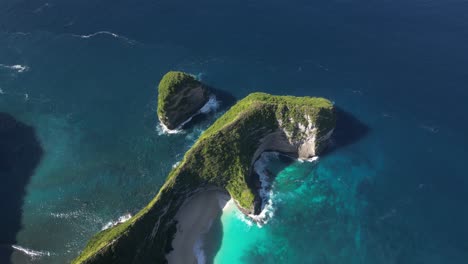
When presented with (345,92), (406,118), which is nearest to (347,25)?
(345,92)

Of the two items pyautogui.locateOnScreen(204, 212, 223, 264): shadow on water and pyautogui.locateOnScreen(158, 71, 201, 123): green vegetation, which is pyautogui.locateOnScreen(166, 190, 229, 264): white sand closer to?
pyautogui.locateOnScreen(204, 212, 223, 264): shadow on water

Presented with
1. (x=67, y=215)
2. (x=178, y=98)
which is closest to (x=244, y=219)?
(x=178, y=98)

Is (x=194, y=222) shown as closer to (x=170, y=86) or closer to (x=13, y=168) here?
(x=170, y=86)

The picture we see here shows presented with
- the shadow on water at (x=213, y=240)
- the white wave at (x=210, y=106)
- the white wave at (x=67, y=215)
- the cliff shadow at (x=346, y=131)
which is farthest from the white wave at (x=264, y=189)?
the white wave at (x=67, y=215)

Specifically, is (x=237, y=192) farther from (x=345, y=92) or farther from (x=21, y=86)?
(x=21, y=86)

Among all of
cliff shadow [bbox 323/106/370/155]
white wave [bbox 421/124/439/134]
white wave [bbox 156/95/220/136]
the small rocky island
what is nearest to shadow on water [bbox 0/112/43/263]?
Result: the small rocky island
